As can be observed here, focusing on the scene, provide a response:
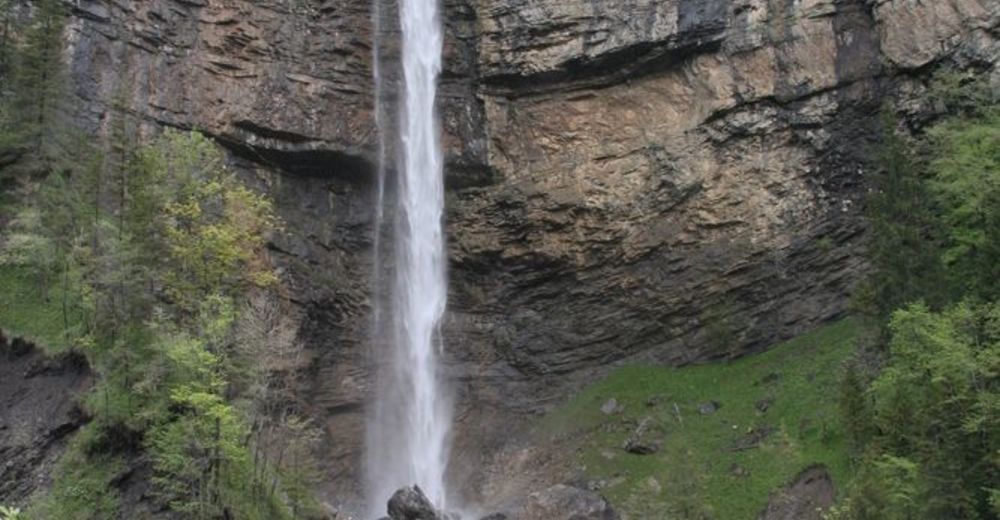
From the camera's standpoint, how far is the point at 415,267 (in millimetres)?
39250

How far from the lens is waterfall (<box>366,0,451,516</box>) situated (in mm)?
37469

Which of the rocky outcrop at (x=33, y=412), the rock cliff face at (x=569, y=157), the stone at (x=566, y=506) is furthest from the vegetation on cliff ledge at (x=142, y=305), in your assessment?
the stone at (x=566, y=506)

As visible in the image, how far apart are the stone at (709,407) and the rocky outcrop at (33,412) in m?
20.0

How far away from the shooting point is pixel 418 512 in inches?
1107

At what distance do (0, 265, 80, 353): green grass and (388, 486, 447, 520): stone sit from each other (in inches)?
393

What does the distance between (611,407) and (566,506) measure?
667 centimetres

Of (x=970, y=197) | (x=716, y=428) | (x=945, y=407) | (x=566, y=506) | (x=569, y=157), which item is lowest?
(x=566, y=506)

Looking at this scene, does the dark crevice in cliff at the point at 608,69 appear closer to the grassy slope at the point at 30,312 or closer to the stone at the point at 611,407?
the stone at the point at 611,407

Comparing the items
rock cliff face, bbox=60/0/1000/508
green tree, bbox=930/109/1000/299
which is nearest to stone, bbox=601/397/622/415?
rock cliff face, bbox=60/0/1000/508

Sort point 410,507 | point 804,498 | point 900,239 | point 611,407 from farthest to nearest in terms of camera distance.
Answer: point 611,407 → point 804,498 → point 900,239 → point 410,507

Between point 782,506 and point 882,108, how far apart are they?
15598mm

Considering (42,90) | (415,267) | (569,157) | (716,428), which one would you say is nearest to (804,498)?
(716,428)

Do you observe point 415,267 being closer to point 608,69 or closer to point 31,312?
point 608,69

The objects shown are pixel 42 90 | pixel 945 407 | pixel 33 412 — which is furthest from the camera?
pixel 42 90
